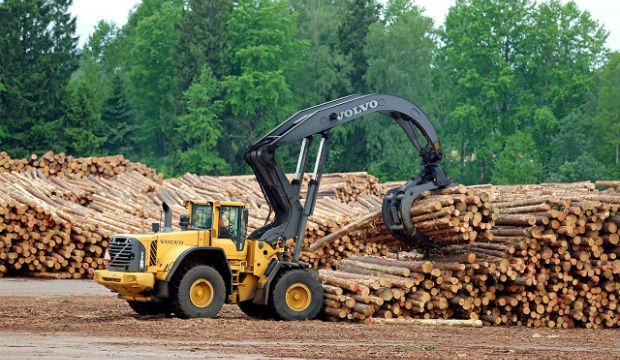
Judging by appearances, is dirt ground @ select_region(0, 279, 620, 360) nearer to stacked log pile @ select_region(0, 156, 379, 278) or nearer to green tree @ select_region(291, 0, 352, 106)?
stacked log pile @ select_region(0, 156, 379, 278)

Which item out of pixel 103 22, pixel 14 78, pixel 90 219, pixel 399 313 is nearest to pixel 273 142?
pixel 399 313

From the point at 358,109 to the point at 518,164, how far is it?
4255 centimetres

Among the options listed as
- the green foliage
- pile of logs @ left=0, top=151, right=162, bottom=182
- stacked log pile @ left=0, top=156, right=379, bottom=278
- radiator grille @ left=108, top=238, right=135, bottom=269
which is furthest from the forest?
radiator grille @ left=108, top=238, right=135, bottom=269

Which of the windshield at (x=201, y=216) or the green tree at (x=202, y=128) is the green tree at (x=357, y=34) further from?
the windshield at (x=201, y=216)

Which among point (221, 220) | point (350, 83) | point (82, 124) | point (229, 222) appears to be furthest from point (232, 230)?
point (350, 83)

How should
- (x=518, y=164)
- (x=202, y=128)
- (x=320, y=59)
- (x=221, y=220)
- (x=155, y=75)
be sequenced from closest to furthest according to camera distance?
1. (x=221, y=220)
2. (x=518, y=164)
3. (x=202, y=128)
4. (x=320, y=59)
5. (x=155, y=75)

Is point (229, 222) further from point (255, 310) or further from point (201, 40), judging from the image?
point (201, 40)

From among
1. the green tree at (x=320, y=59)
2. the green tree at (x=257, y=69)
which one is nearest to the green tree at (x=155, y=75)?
the green tree at (x=257, y=69)

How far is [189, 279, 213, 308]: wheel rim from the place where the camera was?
16970 mm

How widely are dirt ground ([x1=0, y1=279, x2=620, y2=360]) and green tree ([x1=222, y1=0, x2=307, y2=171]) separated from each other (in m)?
49.5

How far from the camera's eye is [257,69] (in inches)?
2793

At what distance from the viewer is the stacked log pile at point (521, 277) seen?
1845 cm

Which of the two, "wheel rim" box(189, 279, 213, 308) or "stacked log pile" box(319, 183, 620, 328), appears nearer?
"wheel rim" box(189, 279, 213, 308)

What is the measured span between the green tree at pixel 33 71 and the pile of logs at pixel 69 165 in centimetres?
2487
